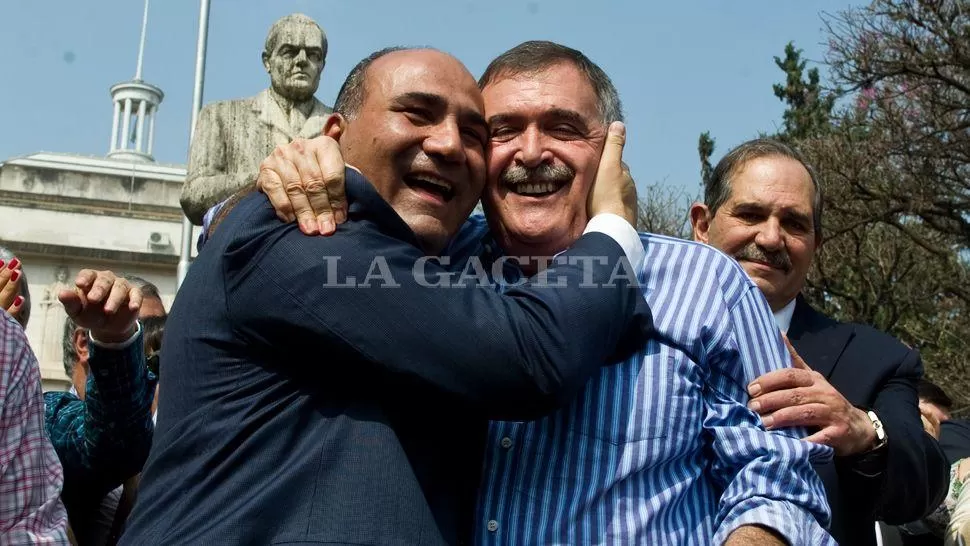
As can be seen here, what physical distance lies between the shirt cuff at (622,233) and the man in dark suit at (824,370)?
447 millimetres

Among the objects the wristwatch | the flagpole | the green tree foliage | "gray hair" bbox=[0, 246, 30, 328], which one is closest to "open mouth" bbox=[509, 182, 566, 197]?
the wristwatch

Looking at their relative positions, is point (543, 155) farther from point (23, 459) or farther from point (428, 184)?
point (23, 459)

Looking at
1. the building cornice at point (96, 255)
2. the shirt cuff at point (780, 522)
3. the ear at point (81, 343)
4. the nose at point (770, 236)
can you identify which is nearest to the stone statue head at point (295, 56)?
the ear at point (81, 343)

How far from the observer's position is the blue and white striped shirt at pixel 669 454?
266 centimetres

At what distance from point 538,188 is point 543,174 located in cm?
4

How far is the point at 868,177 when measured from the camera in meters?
19.8

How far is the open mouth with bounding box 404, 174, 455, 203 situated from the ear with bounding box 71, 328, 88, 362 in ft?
8.97

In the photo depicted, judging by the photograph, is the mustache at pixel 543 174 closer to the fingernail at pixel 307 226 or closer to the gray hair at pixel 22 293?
the fingernail at pixel 307 226

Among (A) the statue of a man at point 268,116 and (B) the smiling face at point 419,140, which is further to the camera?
(A) the statue of a man at point 268,116

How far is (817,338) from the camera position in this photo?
426cm

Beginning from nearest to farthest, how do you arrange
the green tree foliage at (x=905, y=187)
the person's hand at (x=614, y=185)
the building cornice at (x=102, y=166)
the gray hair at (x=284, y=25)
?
the person's hand at (x=614, y=185) < the gray hair at (x=284, y=25) < the green tree foliage at (x=905, y=187) < the building cornice at (x=102, y=166)

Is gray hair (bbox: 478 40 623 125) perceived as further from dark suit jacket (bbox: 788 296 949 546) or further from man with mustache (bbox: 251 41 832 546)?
dark suit jacket (bbox: 788 296 949 546)

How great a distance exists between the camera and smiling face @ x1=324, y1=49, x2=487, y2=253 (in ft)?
9.41

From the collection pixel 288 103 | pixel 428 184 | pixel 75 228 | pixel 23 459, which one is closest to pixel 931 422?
pixel 288 103
